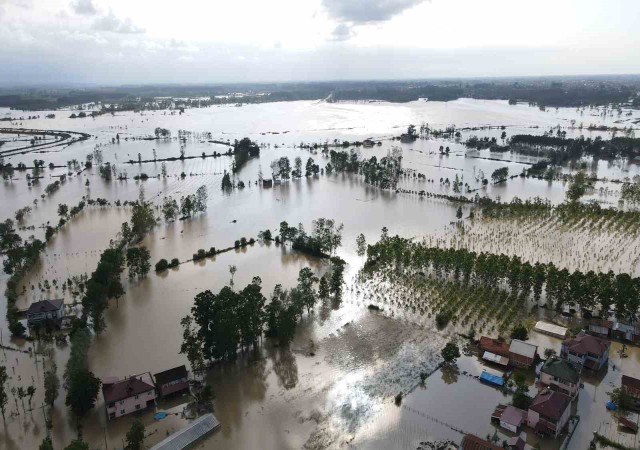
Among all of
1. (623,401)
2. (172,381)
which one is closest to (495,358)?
(623,401)

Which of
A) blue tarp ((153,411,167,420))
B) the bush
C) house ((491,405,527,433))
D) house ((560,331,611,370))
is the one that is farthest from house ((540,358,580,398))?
the bush

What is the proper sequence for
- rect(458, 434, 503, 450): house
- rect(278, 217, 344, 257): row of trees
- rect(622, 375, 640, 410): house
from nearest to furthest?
rect(458, 434, 503, 450): house < rect(622, 375, 640, 410): house < rect(278, 217, 344, 257): row of trees

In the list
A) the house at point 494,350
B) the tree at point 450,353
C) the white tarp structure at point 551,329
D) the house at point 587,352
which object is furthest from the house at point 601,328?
the tree at point 450,353

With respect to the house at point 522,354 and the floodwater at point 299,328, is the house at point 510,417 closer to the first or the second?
the floodwater at point 299,328

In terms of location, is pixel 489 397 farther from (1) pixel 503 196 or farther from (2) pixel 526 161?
(2) pixel 526 161

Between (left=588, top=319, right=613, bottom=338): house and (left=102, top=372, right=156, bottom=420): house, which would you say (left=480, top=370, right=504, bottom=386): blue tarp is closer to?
(left=588, top=319, right=613, bottom=338): house
